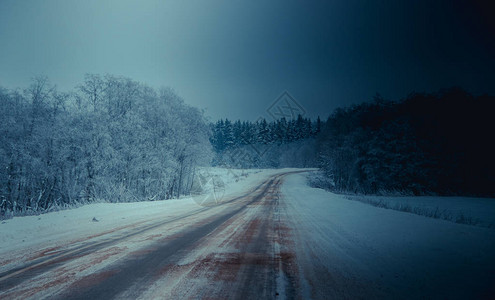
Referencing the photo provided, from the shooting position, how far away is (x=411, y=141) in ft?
77.6

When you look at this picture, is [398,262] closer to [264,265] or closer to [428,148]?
[264,265]

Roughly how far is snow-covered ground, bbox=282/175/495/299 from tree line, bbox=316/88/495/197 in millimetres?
20683

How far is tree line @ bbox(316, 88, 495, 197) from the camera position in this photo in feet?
71.6

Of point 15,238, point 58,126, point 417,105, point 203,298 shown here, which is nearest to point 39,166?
point 58,126

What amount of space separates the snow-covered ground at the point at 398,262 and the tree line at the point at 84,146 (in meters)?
14.1

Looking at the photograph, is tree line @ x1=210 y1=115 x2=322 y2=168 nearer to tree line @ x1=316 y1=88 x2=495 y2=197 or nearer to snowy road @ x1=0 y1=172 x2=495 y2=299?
tree line @ x1=316 y1=88 x2=495 y2=197

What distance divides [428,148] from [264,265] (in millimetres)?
27226

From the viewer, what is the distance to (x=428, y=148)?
2295cm

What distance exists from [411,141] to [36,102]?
34.1 metres

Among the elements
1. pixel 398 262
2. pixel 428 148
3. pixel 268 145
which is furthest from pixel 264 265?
pixel 268 145

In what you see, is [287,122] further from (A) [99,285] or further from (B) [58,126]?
(A) [99,285]

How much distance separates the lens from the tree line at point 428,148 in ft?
71.6

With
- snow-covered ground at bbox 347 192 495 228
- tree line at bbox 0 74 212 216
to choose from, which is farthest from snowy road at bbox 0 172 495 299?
tree line at bbox 0 74 212 216

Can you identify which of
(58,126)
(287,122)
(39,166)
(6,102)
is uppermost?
(287,122)
